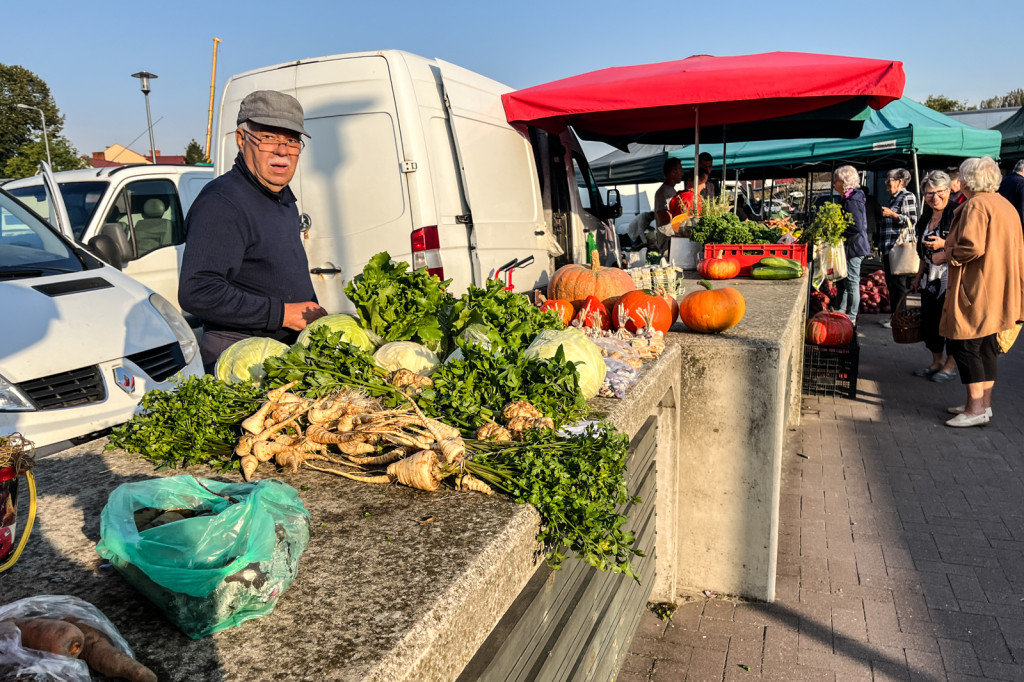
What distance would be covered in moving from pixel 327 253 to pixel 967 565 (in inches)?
206

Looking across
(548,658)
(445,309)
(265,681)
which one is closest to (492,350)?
(445,309)

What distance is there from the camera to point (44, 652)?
1.03m

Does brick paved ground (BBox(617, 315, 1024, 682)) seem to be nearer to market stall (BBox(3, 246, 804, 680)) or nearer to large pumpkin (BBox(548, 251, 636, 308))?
market stall (BBox(3, 246, 804, 680))

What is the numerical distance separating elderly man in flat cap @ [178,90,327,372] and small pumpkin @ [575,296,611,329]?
1354mm

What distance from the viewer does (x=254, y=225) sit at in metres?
3.42

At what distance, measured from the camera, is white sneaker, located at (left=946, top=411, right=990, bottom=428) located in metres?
6.62

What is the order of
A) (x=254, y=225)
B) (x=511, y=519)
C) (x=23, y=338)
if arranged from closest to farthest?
(x=511, y=519), (x=254, y=225), (x=23, y=338)

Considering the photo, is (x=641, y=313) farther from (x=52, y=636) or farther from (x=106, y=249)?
(x=106, y=249)

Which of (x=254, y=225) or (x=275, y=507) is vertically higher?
(x=254, y=225)

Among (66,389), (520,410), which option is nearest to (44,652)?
(520,410)

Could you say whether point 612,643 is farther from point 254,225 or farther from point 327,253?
point 327,253

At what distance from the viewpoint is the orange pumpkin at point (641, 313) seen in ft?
11.7

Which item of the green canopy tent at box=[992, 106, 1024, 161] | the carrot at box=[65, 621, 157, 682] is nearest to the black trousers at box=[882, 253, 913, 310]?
the green canopy tent at box=[992, 106, 1024, 161]

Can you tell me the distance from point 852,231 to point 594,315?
808 cm
